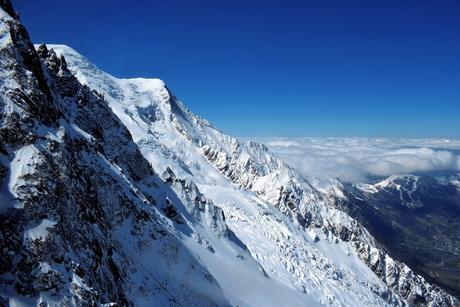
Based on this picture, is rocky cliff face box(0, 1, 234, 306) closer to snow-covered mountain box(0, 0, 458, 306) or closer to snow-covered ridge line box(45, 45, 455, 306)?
snow-covered mountain box(0, 0, 458, 306)

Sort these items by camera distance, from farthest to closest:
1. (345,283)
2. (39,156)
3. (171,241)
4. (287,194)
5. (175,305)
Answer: (287,194), (345,283), (171,241), (175,305), (39,156)

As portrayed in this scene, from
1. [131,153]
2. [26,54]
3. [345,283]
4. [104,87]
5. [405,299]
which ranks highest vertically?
[104,87]

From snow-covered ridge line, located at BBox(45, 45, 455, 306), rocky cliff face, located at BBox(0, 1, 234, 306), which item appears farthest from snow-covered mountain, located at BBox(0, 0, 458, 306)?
snow-covered ridge line, located at BBox(45, 45, 455, 306)

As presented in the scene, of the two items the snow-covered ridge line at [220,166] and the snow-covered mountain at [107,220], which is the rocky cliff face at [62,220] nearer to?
the snow-covered mountain at [107,220]

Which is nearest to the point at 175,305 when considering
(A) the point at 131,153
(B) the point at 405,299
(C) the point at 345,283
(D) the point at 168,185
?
(A) the point at 131,153

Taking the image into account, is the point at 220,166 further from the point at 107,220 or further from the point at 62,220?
the point at 62,220

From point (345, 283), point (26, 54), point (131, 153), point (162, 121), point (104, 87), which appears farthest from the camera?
point (162, 121)

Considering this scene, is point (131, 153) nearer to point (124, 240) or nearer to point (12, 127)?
point (124, 240)

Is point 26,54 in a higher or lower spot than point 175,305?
higher
